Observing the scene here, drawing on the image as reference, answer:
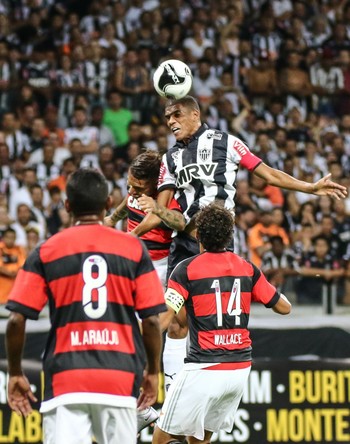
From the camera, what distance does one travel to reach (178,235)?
26.8 ft

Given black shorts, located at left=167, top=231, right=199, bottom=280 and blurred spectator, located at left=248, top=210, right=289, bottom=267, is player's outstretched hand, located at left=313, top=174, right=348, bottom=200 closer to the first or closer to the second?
black shorts, located at left=167, top=231, right=199, bottom=280

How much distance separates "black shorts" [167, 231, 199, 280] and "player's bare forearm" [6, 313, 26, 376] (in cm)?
289

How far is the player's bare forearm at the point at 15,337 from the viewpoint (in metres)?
5.36

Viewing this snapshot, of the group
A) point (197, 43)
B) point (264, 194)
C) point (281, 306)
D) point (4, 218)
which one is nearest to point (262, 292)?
point (281, 306)

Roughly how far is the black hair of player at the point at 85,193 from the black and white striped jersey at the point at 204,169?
2518 millimetres

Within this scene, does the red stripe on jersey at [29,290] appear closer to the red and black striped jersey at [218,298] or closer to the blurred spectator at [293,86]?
the red and black striped jersey at [218,298]

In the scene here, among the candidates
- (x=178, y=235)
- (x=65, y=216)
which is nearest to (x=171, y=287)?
(x=178, y=235)

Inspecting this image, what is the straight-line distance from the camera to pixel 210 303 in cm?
708

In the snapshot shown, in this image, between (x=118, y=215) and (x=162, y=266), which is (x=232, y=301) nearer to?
(x=162, y=266)

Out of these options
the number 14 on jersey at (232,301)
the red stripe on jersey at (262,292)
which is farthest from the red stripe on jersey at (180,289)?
the red stripe on jersey at (262,292)

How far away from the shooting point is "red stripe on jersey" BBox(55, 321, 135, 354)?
211 inches

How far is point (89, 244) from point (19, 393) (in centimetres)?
84

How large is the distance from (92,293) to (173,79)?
3.14m

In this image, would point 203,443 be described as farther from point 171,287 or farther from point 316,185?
point 316,185
